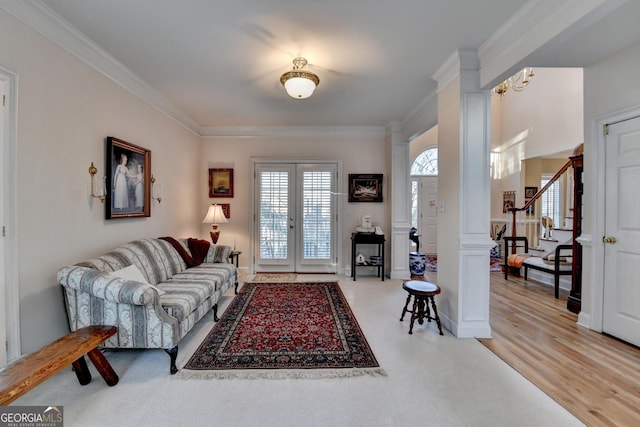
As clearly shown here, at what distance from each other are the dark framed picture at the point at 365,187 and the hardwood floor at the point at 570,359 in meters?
2.57

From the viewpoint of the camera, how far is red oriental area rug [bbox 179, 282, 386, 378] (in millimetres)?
2164

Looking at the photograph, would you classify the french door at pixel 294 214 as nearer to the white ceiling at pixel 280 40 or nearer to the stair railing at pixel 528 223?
the white ceiling at pixel 280 40

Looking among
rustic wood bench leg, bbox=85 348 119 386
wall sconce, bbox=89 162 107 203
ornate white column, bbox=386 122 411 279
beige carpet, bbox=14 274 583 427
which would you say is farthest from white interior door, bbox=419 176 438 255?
rustic wood bench leg, bbox=85 348 119 386

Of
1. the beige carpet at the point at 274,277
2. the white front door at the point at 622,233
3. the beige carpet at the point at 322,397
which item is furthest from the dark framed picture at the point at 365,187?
the beige carpet at the point at 322,397

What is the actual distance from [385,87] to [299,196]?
2.42 meters

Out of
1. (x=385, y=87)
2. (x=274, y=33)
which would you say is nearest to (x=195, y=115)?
(x=274, y=33)

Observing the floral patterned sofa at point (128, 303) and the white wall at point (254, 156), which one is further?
the white wall at point (254, 156)

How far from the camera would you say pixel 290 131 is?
5156mm

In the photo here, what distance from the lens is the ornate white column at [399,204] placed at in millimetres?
4934

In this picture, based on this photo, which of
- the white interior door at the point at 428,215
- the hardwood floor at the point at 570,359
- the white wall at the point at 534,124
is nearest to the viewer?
the hardwood floor at the point at 570,359

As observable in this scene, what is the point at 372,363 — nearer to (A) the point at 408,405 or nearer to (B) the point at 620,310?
(A) the point at 408,405

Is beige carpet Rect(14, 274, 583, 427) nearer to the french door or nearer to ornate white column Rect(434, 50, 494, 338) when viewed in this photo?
ornate white column Rect(434, 50, 494, 338)

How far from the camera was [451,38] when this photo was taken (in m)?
2.46

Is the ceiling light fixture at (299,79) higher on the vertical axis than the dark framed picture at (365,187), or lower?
higher
